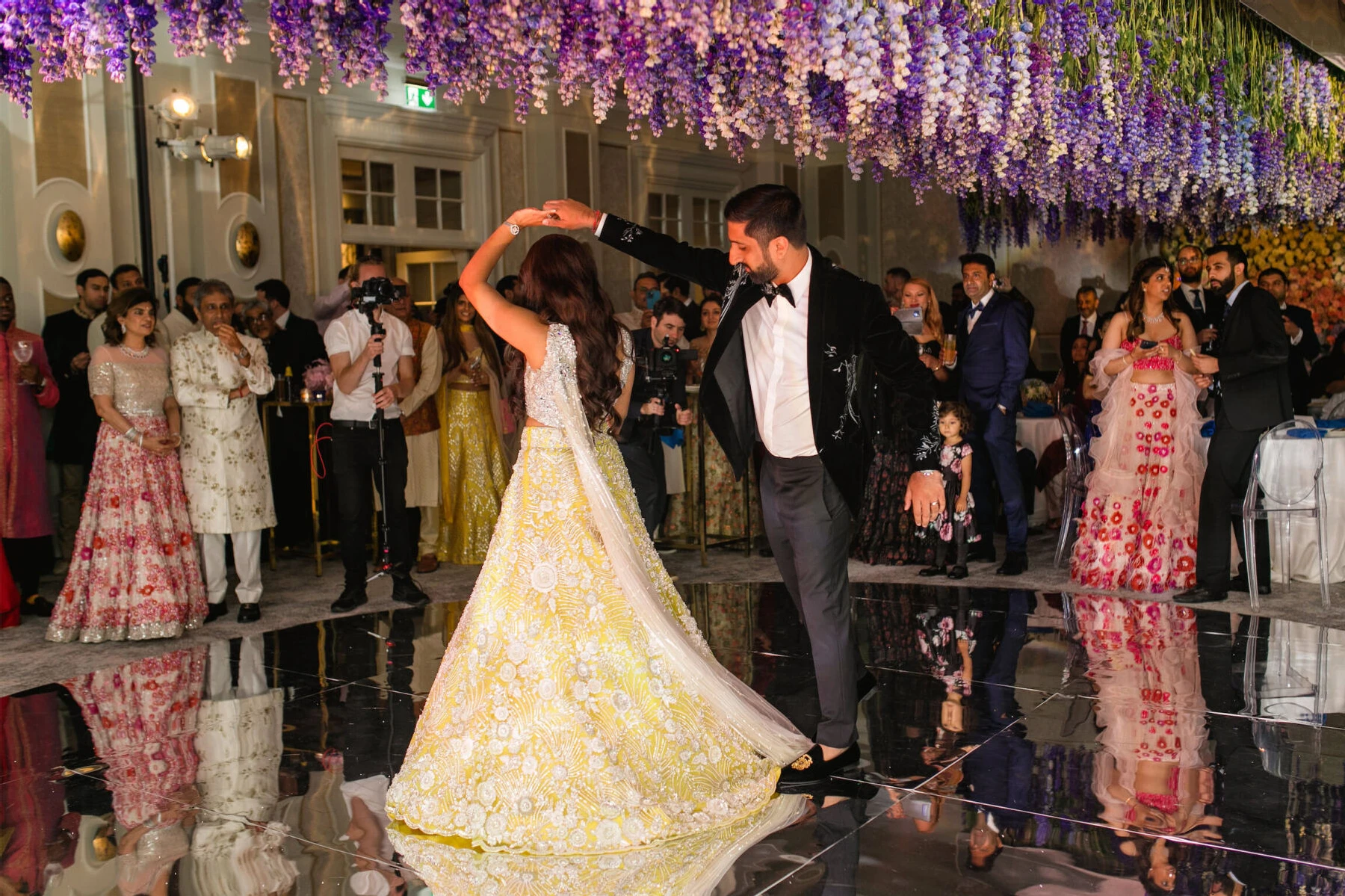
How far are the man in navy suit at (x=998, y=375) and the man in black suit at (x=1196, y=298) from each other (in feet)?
3.76

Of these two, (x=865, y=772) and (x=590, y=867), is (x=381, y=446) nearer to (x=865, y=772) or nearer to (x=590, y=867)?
(x=865, y=772)

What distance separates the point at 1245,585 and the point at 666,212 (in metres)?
Answer: 7.14

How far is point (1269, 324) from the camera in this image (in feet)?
17.8

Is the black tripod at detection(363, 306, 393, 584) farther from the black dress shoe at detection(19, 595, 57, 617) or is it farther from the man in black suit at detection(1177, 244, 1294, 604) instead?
the man in black suit at detection(1177, 244, 1294, 604)

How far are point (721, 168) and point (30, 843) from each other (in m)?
10.3

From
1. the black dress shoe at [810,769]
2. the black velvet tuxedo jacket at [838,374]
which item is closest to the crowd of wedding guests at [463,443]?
the black velvet tuxedo jacket at [838,374]

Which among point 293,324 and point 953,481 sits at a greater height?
point 293,324

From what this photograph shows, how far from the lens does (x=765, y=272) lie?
325cm

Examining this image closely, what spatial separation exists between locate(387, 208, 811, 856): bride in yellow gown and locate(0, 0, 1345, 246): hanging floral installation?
57 cm

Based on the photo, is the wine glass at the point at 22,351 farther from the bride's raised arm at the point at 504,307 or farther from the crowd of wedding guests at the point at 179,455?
the bride's raised arm at the point at 504,307

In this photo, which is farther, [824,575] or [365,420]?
[365,420]

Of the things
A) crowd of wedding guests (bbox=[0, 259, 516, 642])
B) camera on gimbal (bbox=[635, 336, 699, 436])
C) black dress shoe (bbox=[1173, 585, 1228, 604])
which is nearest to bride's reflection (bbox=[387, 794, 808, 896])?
camera on gimbal (bbox=[635, 336, 699, 436])

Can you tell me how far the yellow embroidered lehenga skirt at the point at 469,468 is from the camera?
703 centimetres

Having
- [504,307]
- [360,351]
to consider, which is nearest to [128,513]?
[360,351]
